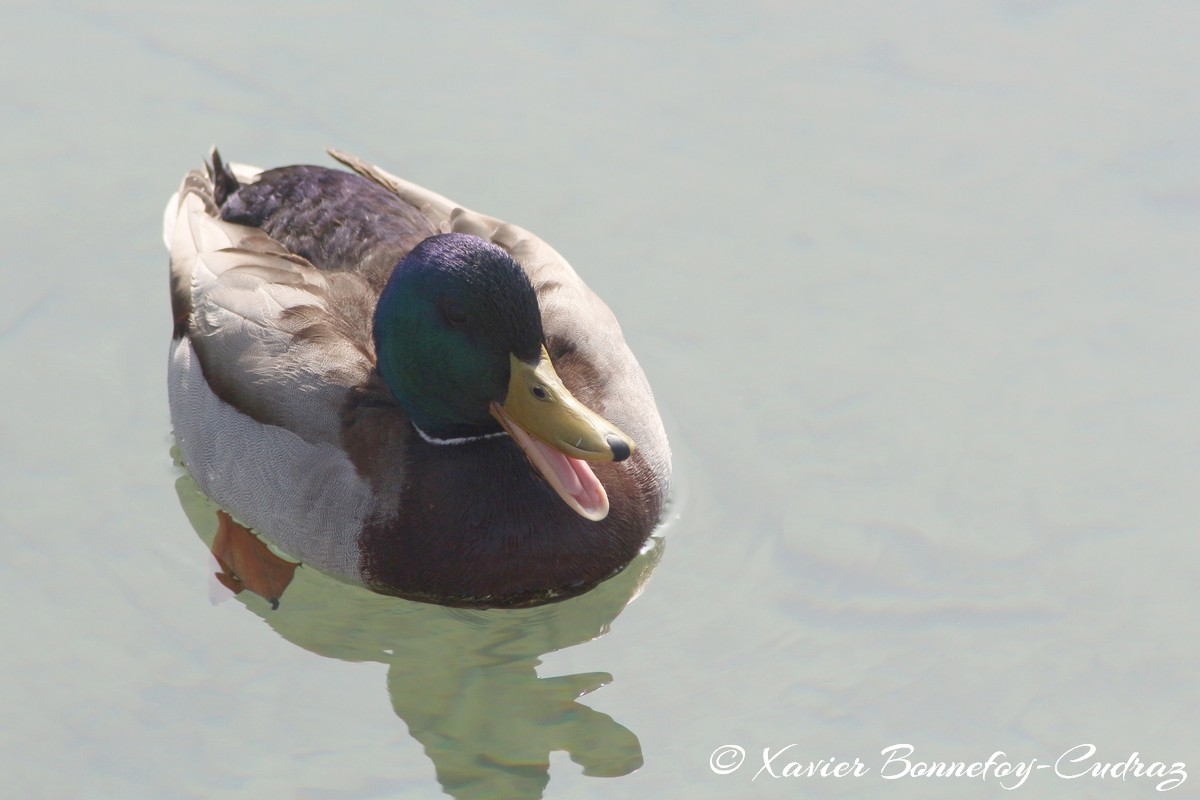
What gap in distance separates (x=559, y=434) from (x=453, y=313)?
55cm

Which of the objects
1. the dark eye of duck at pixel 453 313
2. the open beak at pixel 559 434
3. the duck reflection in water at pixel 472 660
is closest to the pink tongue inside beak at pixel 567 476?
the open beak at pixel 559 434

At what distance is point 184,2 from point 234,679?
4.18 m

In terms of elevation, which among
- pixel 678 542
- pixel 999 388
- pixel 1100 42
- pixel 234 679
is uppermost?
pixel 1100 42

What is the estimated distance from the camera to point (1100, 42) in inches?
354

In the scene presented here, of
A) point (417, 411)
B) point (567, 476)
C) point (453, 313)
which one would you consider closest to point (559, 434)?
point (567, 476)

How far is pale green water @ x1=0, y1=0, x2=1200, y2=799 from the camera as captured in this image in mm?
6230

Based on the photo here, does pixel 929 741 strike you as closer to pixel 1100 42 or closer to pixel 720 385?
pixel 720 385

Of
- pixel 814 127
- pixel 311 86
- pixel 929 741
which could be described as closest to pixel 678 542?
pixel 929 741

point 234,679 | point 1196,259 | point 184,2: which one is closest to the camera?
point 234,679

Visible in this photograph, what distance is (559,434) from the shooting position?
6.04 metres

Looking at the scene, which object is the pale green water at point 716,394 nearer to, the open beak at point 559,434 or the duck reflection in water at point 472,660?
the duck reflection in water at point 472,660

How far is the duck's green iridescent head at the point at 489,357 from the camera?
6082mm

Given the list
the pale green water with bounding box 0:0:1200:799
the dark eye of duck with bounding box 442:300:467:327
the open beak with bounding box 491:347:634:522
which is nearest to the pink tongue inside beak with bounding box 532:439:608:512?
the open beak with bounding box 491:347:634:522

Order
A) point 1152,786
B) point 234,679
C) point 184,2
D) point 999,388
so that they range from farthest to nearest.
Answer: point 184,2
point 999,388
point 234,679
point 1152,786
